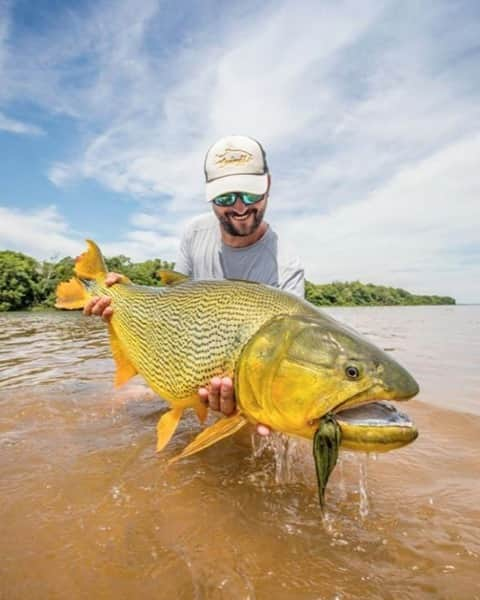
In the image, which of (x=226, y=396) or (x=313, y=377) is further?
(x=226, y=396)

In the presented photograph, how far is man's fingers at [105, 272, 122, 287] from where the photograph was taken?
341 cm

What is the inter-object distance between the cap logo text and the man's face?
0.31 m

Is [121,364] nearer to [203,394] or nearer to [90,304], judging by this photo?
[90,304]

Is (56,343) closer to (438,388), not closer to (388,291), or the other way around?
(438,388)

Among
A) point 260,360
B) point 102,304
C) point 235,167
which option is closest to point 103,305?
point 102,304

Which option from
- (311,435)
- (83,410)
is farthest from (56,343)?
(311,435)

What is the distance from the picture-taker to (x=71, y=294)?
360 cm

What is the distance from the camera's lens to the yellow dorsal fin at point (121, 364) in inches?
129

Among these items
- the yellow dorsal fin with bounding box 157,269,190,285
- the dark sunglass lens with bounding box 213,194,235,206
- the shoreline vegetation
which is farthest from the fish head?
the shoreline vegetation

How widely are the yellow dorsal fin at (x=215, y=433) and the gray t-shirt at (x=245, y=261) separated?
1728 millimetres

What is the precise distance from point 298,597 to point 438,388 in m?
4.47

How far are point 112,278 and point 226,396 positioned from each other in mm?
1686

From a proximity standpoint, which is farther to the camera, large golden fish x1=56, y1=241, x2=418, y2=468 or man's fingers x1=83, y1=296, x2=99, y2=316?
man's fingers x1=83, y1=296, x2=99, y2=316

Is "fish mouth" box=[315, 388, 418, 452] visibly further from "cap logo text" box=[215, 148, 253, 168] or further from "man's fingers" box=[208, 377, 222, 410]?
"cap logo text" box=[215, 148, 253, 168]
